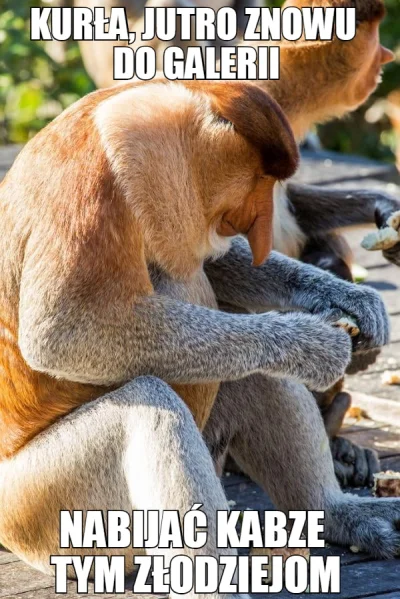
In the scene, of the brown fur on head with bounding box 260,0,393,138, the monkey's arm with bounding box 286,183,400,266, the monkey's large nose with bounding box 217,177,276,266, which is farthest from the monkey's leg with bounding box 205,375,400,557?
the brown fur on head with bounding box 260,0,393,138

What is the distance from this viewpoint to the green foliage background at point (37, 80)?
9.95 m

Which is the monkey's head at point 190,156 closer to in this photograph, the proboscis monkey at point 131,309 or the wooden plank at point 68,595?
the proboscis monkey at point 131,309

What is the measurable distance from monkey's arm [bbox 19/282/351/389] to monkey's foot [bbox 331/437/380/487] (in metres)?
0.98

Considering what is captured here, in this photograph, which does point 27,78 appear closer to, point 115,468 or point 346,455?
point 346,455

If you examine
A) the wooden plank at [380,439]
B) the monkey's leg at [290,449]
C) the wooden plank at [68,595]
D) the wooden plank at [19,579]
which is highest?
the monkey's leg at [290,449]

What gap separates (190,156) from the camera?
10.3 ft

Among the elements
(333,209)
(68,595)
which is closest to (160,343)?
(68,595)

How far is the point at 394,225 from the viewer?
4.23m

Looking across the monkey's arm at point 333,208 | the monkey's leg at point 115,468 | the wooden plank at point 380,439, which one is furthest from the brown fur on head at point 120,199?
the monkey's arm at point 333,208

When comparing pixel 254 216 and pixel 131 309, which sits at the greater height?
pixel 254 216

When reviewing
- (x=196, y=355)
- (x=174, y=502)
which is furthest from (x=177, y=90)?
(x=174, y=502)

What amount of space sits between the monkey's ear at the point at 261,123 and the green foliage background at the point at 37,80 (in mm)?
6776

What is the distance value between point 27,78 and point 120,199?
25.2 ft

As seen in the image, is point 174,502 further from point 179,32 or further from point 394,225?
point 179,32
